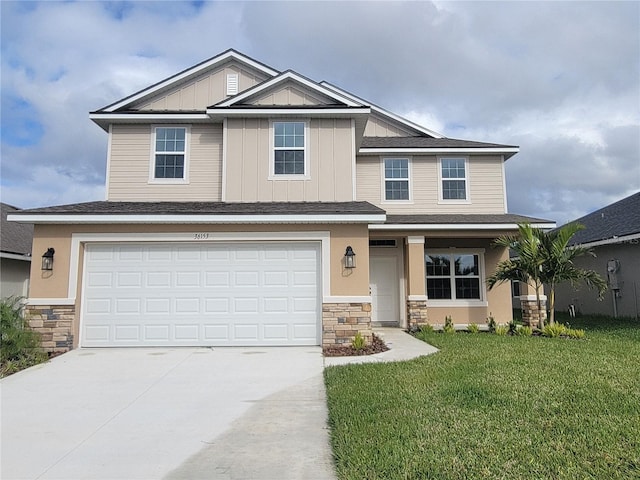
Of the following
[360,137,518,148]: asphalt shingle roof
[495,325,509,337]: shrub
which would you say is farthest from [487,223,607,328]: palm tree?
[360,137,518,148]: asphalt shingle roof

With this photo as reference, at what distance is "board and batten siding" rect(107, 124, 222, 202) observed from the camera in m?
11.7

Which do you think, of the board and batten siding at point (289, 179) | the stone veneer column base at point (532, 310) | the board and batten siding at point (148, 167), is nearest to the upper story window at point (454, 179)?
the stone veneer column base at point (532, 310)

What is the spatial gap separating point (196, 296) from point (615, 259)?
44.9ft

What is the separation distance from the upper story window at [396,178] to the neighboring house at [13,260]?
11176 millimetres

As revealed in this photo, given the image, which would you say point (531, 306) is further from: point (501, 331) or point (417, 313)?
point (417, 313)

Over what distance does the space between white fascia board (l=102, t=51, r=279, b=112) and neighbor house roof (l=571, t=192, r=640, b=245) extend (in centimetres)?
1156

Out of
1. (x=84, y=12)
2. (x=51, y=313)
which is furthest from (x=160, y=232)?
(x=84, y=12)

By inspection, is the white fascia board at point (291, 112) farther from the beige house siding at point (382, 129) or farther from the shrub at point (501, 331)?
the shrub at point (501, 331)

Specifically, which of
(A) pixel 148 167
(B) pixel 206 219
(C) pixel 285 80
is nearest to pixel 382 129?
(C) pixel 285 80

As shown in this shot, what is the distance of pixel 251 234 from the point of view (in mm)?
9570

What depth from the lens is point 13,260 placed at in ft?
45.9

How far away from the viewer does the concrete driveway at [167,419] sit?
12.6 ft

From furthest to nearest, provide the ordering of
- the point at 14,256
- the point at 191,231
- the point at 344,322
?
1. the point at 14,256
2. the point at 191,231
3. the point at 344,322

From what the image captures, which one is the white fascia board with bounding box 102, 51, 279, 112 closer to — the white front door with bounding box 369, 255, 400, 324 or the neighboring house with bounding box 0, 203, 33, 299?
the neighboring house with bounding box 0, 203, 33, 299
